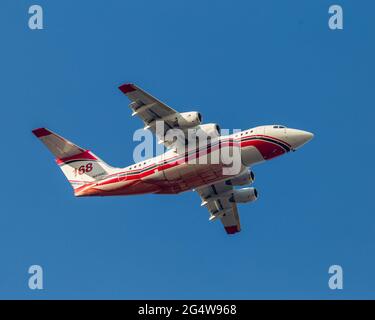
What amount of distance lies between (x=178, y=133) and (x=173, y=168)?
186cm

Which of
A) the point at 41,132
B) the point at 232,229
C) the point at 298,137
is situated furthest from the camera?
the point at 232,229

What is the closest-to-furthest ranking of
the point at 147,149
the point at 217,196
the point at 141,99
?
the point at 141,99
the point at 147,149
the point at 217,196

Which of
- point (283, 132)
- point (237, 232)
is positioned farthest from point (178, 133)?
point (237, 232)

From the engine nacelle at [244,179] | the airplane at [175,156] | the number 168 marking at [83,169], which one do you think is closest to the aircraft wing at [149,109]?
the airplane at [175,156]

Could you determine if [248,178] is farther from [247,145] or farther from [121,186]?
[121,186]

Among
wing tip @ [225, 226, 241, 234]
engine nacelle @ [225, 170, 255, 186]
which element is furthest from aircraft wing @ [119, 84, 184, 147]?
wing tip @ [225, 226, 241, 234]

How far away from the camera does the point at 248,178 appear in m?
47.7

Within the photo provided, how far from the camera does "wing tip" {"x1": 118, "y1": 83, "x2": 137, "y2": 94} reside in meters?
42.6

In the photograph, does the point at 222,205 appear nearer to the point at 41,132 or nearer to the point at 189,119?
the point at 189,119

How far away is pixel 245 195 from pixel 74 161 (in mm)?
10176

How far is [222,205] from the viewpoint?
166 ft

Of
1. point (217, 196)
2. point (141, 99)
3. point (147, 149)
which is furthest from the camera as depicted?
point (217, 196)

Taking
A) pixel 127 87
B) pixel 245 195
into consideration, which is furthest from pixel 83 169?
pixel 245 195

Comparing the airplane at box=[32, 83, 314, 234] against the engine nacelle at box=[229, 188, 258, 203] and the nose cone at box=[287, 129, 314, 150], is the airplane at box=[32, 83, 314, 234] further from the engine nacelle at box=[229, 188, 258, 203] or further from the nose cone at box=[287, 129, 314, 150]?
the engine nacelle at box=[229, 188, 258, 203]
